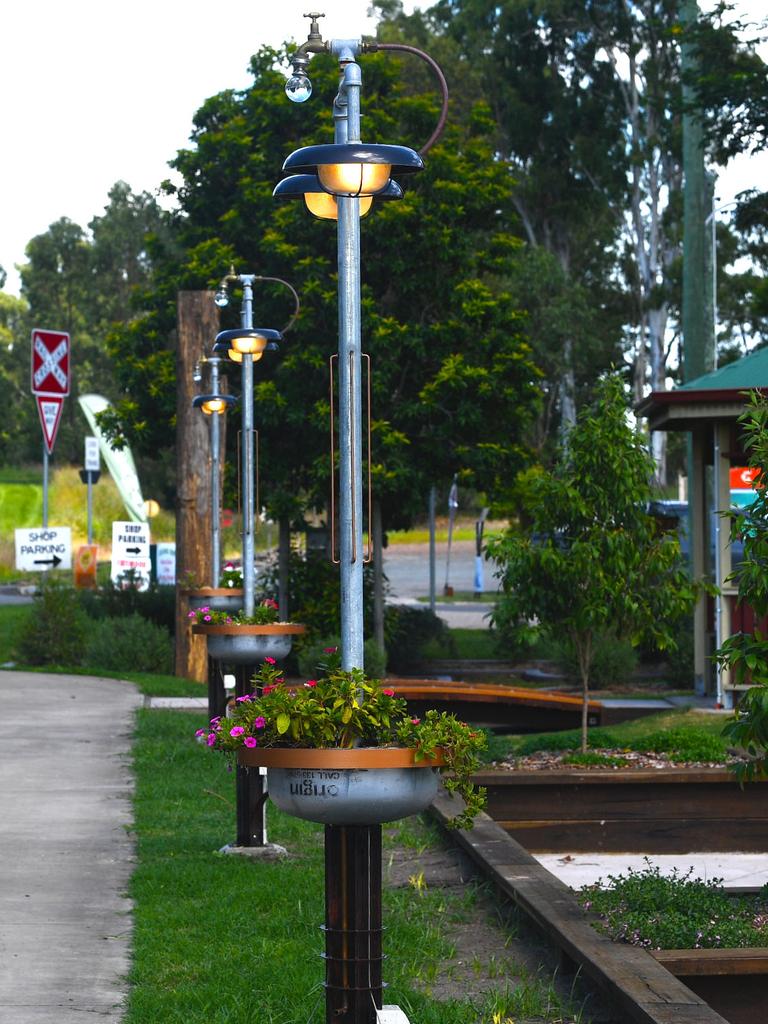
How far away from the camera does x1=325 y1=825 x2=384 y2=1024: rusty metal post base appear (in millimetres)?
5824

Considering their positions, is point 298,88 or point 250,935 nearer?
point 298,88

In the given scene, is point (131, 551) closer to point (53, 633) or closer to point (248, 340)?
point (53, 633)

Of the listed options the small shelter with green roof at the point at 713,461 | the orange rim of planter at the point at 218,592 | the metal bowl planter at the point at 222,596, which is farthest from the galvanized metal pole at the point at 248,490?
the small shelter with green roof at the point at 713,461

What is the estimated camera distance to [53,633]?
25125 millimetres

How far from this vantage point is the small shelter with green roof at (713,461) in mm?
18250

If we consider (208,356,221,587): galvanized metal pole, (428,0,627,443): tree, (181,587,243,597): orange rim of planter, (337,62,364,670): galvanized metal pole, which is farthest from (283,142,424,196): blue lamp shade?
(428,0,627,443): tree

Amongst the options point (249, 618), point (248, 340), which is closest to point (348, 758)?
point (249, 618)

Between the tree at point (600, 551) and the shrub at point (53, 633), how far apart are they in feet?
38.2

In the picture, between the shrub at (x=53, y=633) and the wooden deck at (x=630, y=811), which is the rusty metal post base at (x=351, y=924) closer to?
the wooden deck at (x=630, y=811)

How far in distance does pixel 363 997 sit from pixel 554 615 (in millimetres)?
9244

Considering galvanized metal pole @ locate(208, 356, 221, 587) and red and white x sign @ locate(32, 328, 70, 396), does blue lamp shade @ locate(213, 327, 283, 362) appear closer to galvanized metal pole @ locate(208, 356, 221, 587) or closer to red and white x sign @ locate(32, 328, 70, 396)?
galvanized metal pole @ locate(208, 356, 221, 587)

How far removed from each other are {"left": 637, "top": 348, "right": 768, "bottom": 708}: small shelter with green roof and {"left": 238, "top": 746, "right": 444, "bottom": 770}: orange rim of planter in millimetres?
11546

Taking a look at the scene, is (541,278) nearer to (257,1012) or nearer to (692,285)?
(692,285)

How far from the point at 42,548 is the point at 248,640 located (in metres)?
16.5
